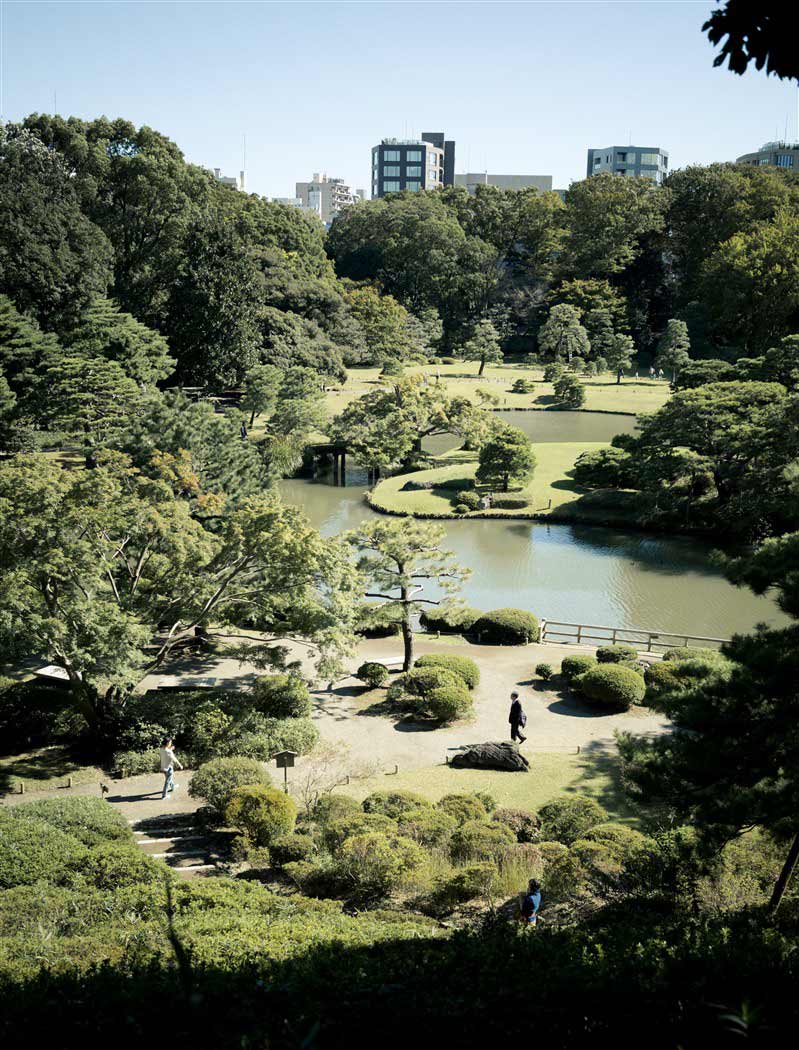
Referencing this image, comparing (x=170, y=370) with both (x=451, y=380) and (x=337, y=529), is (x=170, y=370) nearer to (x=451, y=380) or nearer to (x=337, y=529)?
(x=337, y=529)

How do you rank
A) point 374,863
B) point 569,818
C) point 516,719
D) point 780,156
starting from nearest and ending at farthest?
point 374,863 < point 569,818 < point 516,719 < point 780,156

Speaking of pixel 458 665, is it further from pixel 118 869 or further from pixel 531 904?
pixel 118 869

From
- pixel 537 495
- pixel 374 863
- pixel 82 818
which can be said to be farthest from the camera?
pixel 537 495

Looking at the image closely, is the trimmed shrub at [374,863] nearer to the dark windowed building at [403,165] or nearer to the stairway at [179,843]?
the stairway at [179,843]

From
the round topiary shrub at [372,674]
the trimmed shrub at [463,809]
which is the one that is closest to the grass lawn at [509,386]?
the round topiary shrub at [372,674]

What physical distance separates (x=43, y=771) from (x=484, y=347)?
2034 inches

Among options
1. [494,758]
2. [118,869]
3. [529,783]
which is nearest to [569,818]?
[529,783]

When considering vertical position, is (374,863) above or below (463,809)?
above

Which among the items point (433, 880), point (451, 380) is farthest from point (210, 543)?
point (451, 380)

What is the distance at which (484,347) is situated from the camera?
6203 centimetres

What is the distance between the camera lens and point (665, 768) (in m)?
8.72

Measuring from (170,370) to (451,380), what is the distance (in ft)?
77.4

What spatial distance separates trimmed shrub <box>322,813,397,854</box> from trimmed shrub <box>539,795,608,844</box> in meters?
2.13

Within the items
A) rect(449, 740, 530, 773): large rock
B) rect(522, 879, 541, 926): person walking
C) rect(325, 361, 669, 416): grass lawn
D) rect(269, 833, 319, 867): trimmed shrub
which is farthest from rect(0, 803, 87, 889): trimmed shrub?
rect(325, 361, 669, 416): grass lawn
